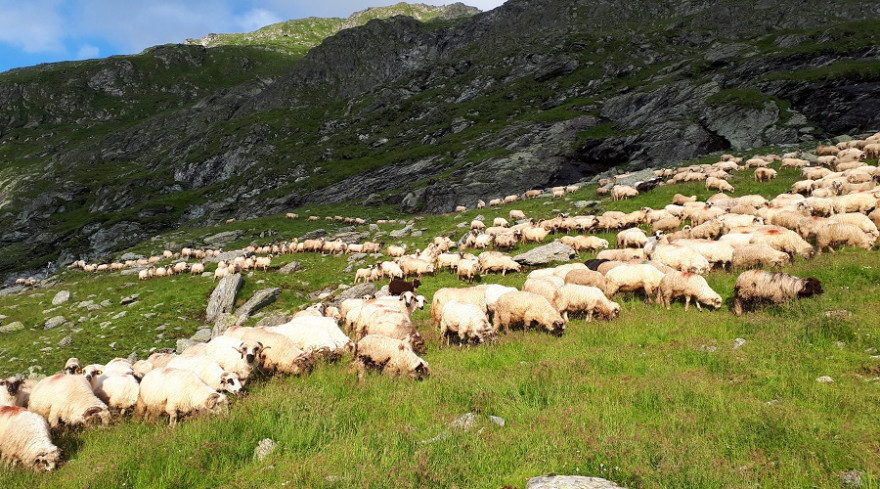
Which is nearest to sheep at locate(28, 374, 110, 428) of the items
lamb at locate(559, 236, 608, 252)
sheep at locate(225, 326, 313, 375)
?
sheep at locate(225, 326, 313, 375)

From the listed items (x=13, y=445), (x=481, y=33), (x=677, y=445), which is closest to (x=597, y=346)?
(x=677, y=445)

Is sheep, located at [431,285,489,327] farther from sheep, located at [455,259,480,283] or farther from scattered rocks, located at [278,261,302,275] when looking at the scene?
scattered rocks, located at [278,261,302,275]

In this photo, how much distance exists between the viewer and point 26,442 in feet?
24.7

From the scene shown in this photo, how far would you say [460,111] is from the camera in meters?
100

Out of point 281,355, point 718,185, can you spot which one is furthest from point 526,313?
point 718,185

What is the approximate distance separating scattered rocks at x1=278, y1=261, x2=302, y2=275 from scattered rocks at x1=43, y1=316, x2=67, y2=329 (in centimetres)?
1210

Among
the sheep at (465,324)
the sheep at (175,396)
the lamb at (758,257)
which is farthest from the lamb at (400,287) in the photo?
the lamb at (758,257)

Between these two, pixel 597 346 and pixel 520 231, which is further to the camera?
pixel 520 231

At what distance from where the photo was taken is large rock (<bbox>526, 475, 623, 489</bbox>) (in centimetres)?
529

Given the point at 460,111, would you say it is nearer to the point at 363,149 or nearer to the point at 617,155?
the point at 363,149

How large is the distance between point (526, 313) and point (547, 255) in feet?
30.8

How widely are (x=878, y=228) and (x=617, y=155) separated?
4398 cm

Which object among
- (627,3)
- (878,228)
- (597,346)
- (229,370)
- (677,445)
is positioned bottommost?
(878,228)

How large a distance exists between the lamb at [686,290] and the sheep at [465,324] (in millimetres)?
5838
